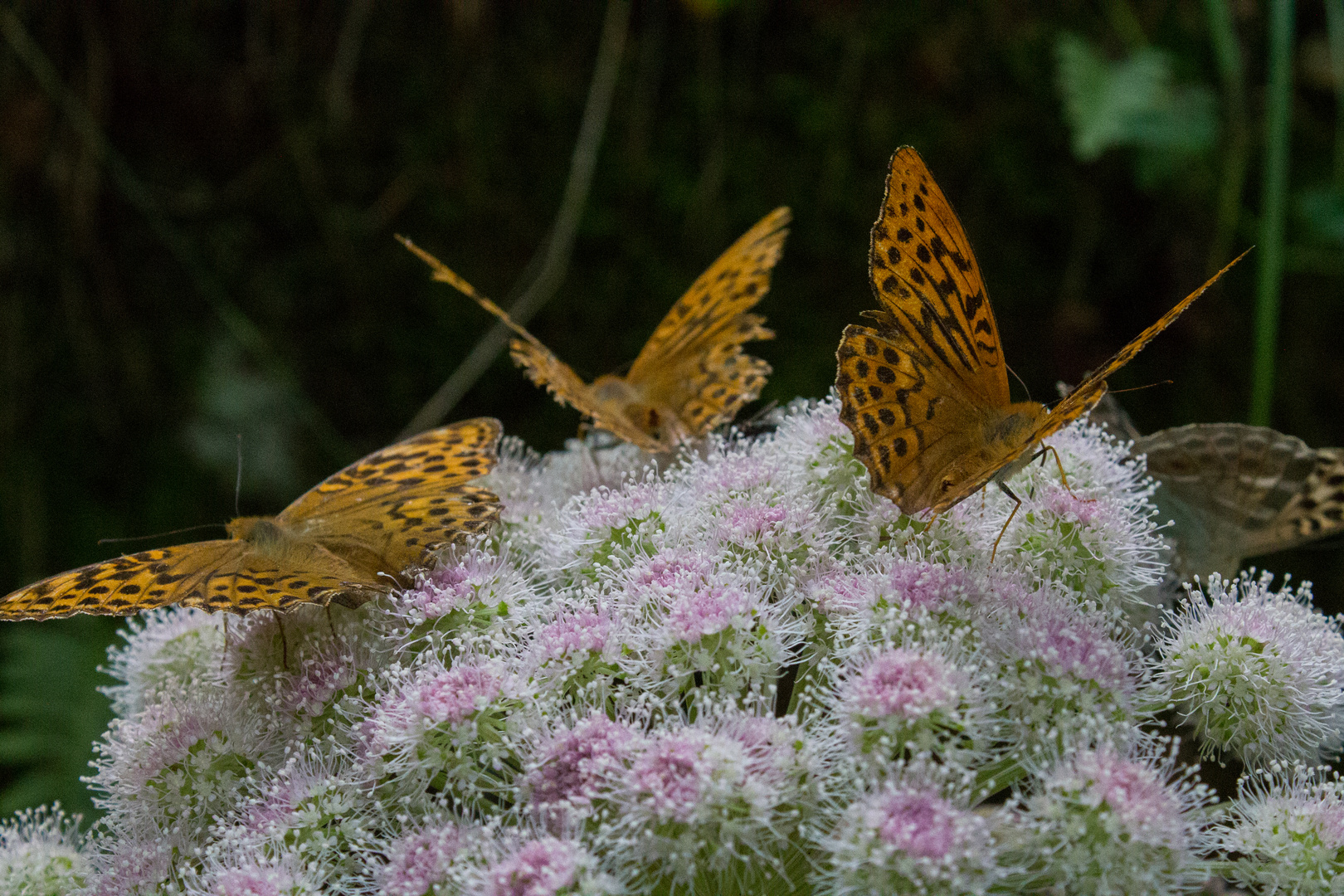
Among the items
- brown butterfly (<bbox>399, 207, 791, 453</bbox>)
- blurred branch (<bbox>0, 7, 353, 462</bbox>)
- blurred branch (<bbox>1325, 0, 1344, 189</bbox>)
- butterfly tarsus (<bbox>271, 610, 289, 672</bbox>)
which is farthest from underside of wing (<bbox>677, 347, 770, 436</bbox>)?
blurred branch (<bbox>1325, 0, 1344, 189</bbox>)

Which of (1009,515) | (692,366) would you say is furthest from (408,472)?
(1009,515)

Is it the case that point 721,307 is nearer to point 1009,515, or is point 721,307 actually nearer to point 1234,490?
point 1009,515

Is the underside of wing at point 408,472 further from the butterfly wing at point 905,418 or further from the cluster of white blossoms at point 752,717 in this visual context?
the butterfly wing at point 905,418

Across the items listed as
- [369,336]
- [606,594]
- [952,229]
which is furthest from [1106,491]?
[369,336]

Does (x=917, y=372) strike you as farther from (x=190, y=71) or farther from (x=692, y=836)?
(x=190, y=71)

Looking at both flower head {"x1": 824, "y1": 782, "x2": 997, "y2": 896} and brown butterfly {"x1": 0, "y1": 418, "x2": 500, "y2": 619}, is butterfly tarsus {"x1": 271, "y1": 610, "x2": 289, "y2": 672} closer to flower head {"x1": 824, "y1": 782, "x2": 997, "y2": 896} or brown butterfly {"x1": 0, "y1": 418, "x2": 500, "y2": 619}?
brown butterfly {"x1": 0, "y1": 418, "x2": 500, "y2": 619}
